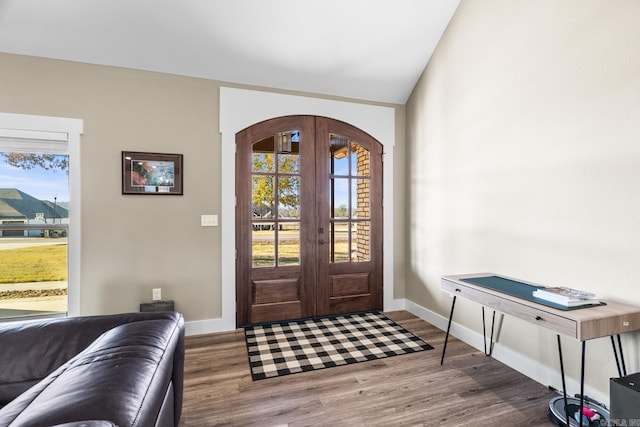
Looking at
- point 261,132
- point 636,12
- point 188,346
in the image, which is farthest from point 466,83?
point 188,346

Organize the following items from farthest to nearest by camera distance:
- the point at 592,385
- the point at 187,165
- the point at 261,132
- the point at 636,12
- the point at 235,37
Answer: the point at 261,132 < the point at 187,165 < the point at 235,37 < the point at 592,385 < the point at 636,12

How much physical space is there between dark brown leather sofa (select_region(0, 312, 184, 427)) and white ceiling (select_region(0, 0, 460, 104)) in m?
2.41

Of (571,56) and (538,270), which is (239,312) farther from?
(571,56)

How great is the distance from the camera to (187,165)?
3.17 metres

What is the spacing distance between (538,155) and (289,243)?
239cm

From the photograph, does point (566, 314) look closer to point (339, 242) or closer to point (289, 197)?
point (339, 242)

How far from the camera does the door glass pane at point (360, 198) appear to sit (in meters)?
3.77

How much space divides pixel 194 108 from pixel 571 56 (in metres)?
3.08

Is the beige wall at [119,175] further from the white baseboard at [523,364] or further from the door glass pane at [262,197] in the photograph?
the white baseboard at [523,364]

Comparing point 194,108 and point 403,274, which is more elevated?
point 194,108

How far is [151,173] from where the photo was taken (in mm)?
3066

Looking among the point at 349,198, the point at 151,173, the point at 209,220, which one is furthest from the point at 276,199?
the point at 151,173

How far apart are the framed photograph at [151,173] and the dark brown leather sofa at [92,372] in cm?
177

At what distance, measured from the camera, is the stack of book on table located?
174 centimetres
